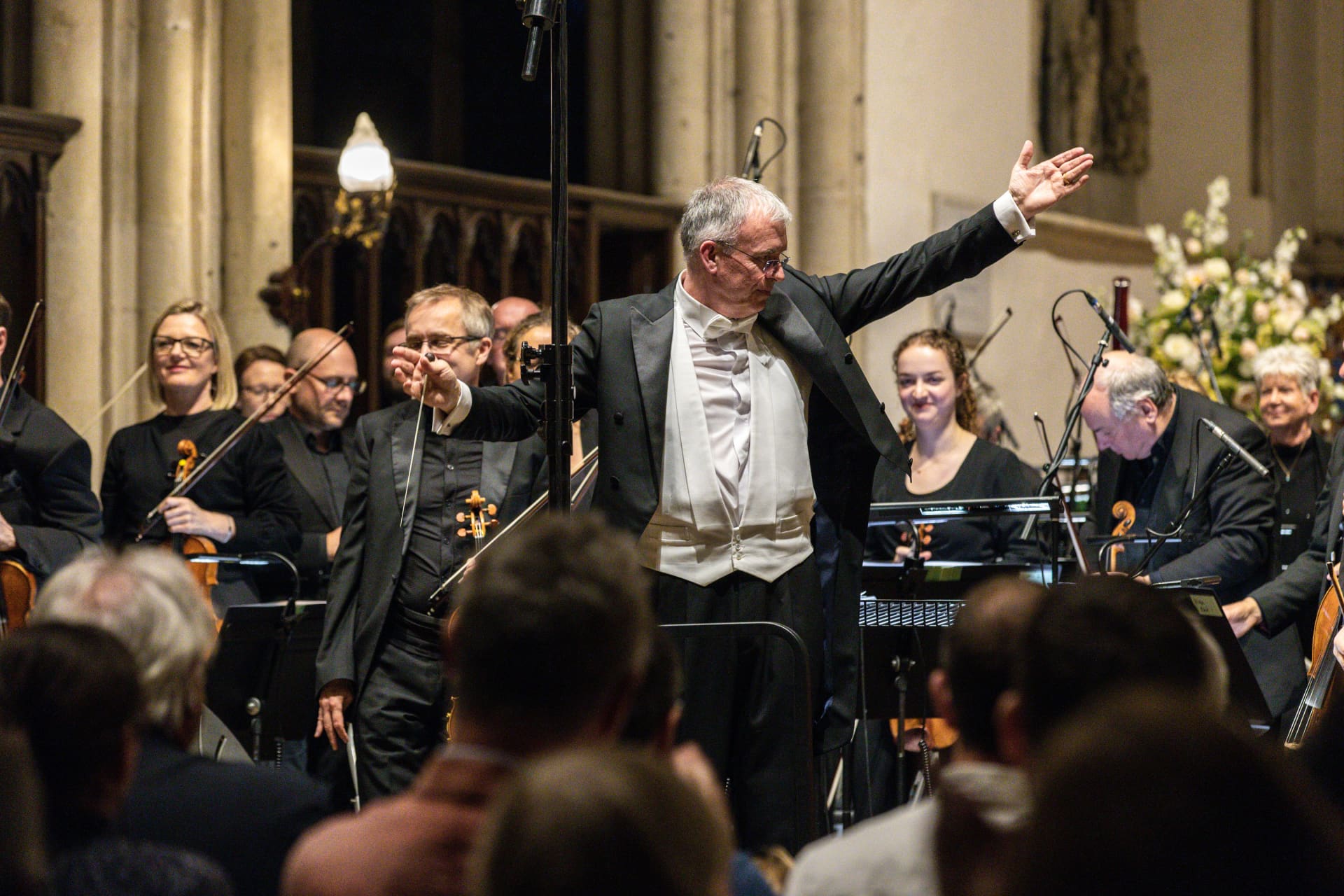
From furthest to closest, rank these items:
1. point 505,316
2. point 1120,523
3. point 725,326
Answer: point 505,316
point 1120,523
point 725,326

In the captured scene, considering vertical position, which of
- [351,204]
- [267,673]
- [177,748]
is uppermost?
[351,204]

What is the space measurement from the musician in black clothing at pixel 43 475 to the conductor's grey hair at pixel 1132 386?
3.05m

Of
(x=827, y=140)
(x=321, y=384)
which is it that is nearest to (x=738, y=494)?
(x=321, y=384)

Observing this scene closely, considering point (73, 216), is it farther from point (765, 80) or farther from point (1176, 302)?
point (1176, 302)

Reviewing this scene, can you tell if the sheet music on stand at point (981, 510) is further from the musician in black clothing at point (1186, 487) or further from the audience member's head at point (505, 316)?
the audience member's head at point (505, 316)

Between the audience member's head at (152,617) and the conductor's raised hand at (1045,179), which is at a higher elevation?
the conductor's raised hand at (1045,179)

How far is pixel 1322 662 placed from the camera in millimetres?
4621

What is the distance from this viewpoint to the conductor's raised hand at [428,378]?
3.67 metres

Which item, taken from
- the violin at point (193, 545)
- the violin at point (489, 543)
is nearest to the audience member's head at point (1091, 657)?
the violin at point (489, 543)

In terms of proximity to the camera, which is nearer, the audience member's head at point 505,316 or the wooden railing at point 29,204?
the audience member's head at point 505,316

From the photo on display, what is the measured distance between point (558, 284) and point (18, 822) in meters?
2.07

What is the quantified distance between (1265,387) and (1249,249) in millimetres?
6516

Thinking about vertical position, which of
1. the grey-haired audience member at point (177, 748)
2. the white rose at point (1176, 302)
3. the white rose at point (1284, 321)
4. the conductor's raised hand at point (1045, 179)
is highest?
the white rose at point (1176, 302)

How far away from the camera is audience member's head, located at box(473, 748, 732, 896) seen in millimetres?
1312
